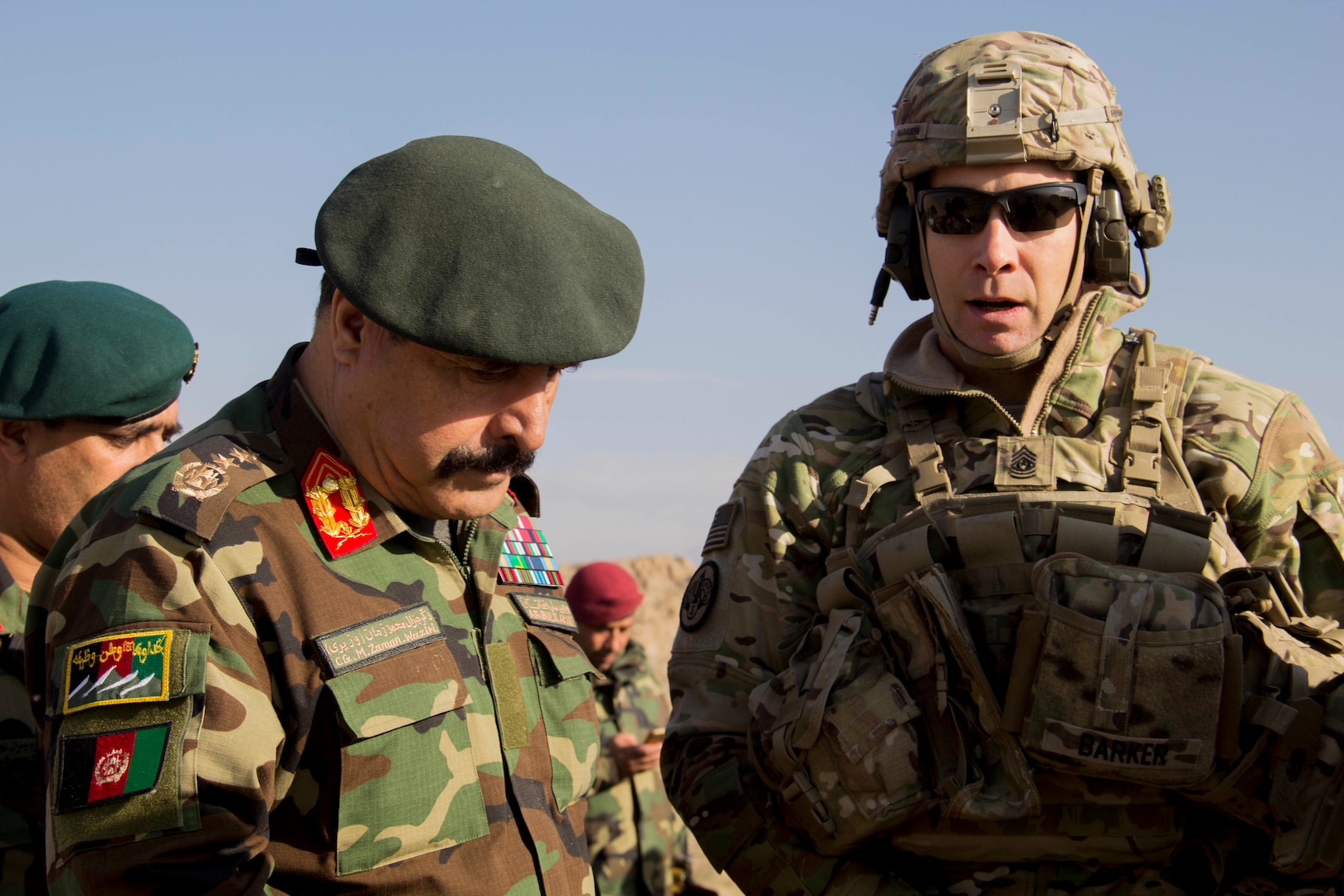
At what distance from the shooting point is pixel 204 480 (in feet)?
7.84

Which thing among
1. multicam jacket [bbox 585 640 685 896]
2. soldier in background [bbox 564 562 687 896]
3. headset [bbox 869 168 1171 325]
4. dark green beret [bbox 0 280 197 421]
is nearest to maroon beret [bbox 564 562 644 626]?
soldier in background [bbox 564 562 687 896]

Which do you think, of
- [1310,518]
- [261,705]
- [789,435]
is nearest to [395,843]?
[261,705]

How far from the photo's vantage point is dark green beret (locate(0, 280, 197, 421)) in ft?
11.1

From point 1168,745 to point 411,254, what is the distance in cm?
192

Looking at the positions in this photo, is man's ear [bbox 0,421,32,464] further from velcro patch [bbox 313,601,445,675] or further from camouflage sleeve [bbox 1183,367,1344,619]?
camouflage sleeve [bbox 1183,367,1344,619]

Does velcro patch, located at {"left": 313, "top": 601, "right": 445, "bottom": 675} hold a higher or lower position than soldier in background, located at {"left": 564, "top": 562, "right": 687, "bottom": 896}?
higher

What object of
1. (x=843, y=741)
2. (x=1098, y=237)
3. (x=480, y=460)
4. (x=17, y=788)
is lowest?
(x=843, y=741)

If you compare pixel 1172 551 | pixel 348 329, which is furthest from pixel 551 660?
pixel 1172 551

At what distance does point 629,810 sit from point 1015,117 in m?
5.25

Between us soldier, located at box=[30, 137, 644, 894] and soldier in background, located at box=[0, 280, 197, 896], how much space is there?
94 centimetres

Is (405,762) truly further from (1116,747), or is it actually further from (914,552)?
(1116,747)

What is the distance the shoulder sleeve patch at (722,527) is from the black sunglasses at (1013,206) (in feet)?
3.06

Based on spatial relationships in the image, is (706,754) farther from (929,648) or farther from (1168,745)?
(1168,745)

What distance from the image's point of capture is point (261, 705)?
228 cm
